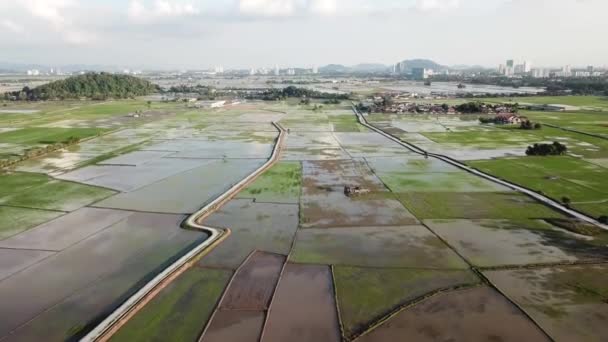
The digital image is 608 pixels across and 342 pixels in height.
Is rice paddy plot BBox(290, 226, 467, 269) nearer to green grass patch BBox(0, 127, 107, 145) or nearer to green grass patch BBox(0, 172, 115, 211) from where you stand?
green grass patch BBox(0, 172, 115, 211)

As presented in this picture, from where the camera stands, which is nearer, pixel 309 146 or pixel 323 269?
pixel 323 269

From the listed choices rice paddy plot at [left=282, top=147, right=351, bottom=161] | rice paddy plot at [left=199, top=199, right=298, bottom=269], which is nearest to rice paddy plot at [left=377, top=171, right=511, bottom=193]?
rice paddy plot at [left=282, top=147, right=351, bottom=161]

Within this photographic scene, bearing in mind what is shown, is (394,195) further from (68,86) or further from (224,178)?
(68,86)

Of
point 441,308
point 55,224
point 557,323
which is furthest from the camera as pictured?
point 55,224

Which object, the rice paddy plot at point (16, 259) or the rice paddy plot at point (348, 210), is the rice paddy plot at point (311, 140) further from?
the rice paddy plot at point (16, 259)

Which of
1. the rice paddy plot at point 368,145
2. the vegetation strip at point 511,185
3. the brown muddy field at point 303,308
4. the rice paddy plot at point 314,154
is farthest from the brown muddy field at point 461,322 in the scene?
the rice paddy plot at point 368,145

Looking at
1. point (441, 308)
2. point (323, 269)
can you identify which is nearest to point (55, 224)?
point (323, 269)

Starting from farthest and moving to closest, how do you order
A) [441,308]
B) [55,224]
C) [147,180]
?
[147,180] → [55,224] → [441,308]
